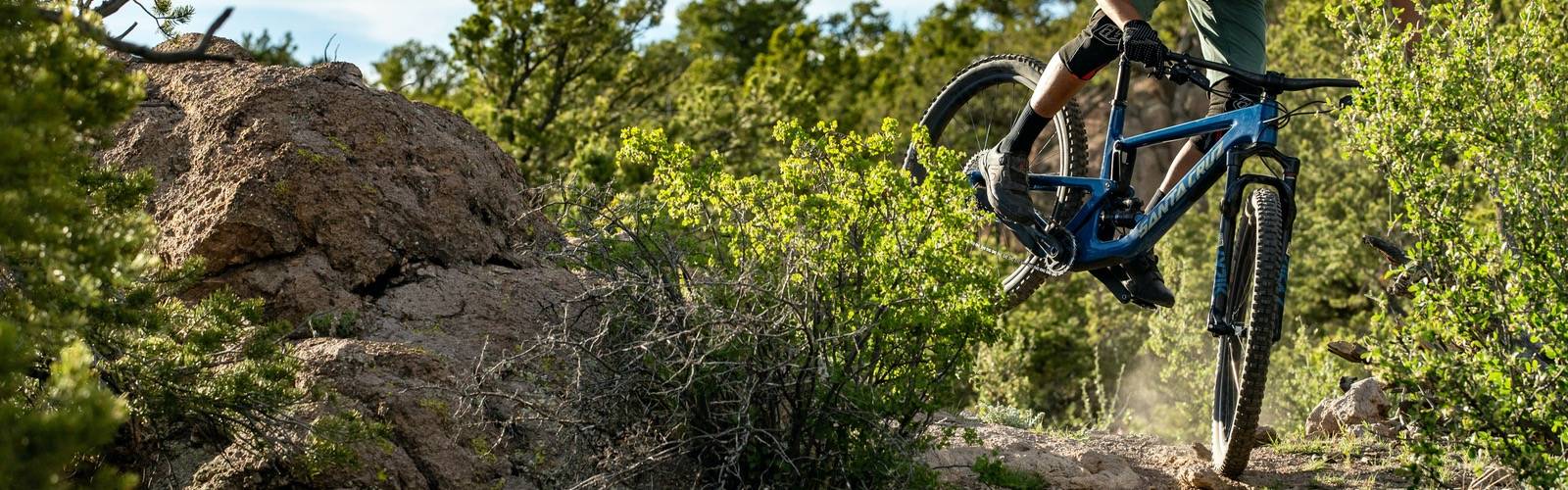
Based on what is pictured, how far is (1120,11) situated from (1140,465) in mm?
1660

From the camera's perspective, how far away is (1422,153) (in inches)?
187

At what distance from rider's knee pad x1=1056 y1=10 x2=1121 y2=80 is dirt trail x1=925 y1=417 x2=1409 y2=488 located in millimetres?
1364

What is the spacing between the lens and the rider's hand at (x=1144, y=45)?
512cm

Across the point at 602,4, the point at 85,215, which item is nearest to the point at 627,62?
the point at 602,4

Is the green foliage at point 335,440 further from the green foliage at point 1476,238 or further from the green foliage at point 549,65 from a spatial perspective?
the green foliage at point 549,65

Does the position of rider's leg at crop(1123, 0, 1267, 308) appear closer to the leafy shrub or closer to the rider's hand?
the rider's hand

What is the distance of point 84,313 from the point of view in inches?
134

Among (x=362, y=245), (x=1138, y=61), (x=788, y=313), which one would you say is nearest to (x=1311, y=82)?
(x=1138, y=61)

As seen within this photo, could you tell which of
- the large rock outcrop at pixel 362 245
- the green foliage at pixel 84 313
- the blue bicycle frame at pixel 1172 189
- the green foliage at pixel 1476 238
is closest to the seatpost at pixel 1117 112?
the blue bicycle frame at pixel 1172 189

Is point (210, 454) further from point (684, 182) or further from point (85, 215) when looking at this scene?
point (684, 182)

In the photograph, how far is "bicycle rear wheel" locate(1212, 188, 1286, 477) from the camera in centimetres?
473

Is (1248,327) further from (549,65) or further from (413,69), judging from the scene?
(413,69)

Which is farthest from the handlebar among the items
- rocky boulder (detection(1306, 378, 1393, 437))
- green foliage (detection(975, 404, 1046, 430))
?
green foliage (detection(975, 404, 1046, 430))

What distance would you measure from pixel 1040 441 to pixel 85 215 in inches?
144
